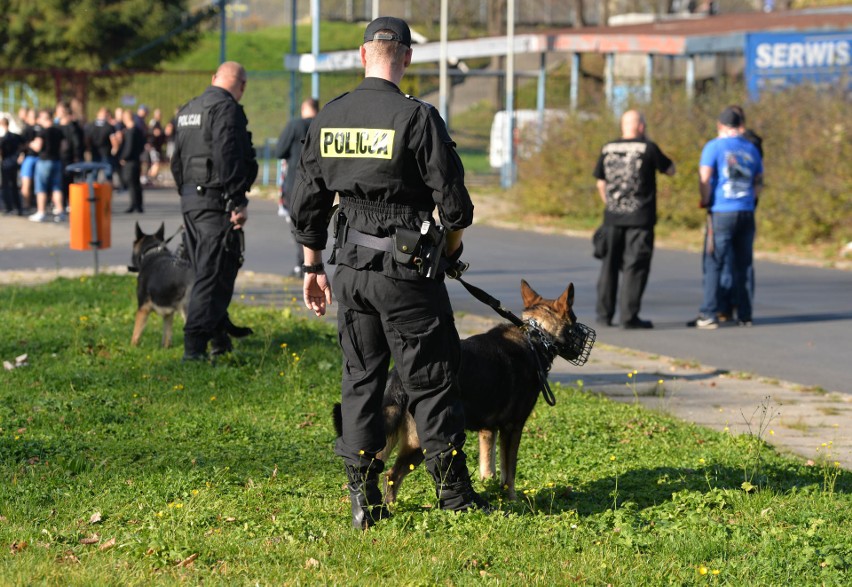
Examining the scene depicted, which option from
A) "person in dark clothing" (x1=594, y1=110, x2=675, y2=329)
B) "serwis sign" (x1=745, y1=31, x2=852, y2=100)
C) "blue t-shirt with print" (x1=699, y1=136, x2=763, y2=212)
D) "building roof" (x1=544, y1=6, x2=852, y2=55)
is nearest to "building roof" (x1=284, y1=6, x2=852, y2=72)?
"building roof" (x1=544, y1=6, x2=852, y2=55)

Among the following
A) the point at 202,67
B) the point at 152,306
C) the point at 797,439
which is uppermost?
the point at 202,67

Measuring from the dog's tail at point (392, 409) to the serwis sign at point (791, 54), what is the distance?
17192mm

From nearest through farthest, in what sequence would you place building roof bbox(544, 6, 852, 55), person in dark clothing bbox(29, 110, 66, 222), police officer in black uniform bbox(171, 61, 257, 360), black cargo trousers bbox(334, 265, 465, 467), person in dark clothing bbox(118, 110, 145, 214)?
black cargo trousers bbox(334, 265, 465, 467)
police officer in black uniform bbox(171, 61, 257, 360)
person in dark clothing bbox(29, 110, 66, 222)
person in dark clothing bbox(118, 110, 145, 214)
building roof bbox(544, 6, 852, 55)

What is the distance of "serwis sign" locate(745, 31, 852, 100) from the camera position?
21078 mm

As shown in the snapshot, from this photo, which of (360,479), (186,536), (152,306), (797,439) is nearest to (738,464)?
(797,439)

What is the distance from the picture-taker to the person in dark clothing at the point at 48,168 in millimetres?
20719

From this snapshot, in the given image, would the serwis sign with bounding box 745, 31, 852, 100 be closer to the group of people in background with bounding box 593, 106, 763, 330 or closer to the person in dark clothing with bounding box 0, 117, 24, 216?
the group of people in background with bounding box 593, 106, 763, 330

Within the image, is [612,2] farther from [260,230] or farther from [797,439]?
[797,439]

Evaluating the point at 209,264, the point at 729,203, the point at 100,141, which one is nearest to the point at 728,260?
the point at 729,203

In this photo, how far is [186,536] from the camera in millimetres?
4598

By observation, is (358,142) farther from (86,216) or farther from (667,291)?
(667,291)

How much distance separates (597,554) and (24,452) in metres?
3.06

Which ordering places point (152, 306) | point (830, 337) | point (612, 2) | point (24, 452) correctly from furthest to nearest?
point (612, 2), point (830, 337), point (152, 306), point (24, 452)

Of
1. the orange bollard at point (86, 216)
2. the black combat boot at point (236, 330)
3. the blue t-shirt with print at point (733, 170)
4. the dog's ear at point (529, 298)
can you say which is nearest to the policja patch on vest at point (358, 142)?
the dog's ear at point (529, 298)
